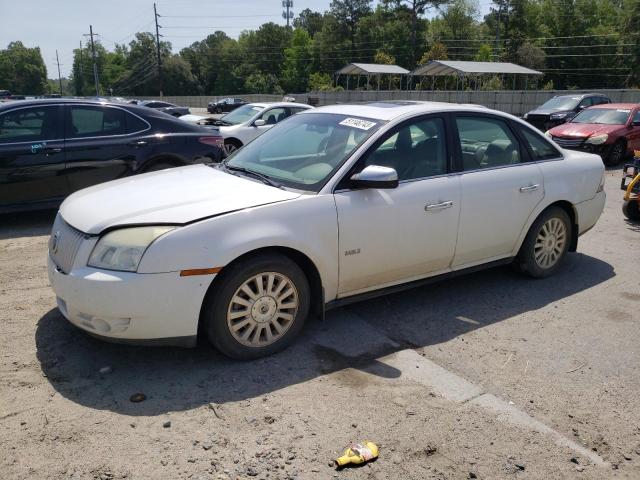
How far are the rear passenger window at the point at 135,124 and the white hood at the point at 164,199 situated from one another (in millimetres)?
3356

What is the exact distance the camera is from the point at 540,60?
71.1m

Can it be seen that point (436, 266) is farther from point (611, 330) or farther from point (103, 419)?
point (103, 419)

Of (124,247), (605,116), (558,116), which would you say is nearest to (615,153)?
(605,116)

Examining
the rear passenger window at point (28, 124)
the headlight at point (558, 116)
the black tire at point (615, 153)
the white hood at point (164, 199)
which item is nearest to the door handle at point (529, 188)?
the white hood at point (164, 199)

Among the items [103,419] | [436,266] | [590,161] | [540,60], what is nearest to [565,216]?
[590,161]

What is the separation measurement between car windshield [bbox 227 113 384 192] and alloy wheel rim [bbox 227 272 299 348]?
733 millimetres

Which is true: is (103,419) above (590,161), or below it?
below

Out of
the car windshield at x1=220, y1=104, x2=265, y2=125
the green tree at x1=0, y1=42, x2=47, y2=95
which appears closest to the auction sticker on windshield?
the car windshield at x1=220, y1=104, x2=265, y2=125

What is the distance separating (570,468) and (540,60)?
7722cm

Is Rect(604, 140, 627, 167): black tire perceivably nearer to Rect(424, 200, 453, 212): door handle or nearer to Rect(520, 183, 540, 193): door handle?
Rect(520, 183, 540, 193): door handle

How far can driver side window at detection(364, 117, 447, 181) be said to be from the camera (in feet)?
13.9

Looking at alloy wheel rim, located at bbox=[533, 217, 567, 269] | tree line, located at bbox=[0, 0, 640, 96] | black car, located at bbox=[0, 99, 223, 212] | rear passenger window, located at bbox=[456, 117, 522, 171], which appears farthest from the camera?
tree line, located at bbox=[0, 0, 640, 96]

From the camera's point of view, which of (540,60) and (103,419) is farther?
(540,60)

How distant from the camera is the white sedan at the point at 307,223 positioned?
11.0 feet
